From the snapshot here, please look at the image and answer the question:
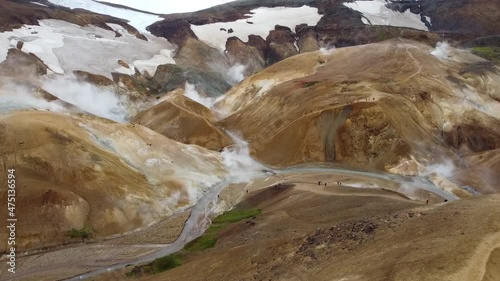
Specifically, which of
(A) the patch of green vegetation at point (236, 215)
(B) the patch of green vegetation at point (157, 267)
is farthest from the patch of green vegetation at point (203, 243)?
(A) the patch of green vegetation at point (236, 215)

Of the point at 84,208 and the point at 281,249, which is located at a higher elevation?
the point at 281,249

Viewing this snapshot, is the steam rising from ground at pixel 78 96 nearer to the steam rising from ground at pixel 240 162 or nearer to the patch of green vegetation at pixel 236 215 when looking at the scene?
the steam rising from ground at pixel 240 162

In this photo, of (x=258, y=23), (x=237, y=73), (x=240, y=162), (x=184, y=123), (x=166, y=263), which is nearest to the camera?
(x=166, y=263)

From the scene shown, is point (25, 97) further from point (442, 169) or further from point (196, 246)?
point (442, 169)

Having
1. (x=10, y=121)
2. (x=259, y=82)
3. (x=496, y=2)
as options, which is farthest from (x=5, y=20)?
(x=496, y=2)

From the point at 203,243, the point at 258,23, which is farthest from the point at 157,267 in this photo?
the point at 258,23

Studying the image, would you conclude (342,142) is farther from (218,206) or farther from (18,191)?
(18,191)
